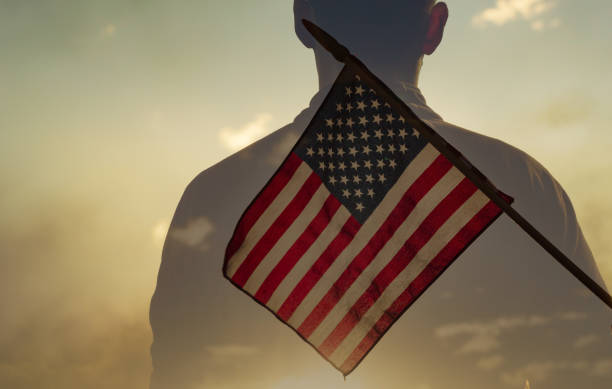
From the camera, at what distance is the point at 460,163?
3.82 meters

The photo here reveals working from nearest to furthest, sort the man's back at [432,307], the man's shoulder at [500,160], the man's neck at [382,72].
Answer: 1. the man's back at [432,307]
2. the man's shoulder at [500,160]
3. the man's neck at [382,72]

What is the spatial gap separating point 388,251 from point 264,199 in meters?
0.98

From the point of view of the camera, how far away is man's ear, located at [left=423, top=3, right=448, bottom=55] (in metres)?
8.59

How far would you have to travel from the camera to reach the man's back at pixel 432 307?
717 cm

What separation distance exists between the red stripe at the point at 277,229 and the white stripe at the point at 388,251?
65 centimetres

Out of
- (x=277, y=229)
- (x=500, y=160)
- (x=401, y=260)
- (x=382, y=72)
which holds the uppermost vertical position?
(x=382, y=72)

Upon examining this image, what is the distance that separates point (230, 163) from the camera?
902 centimetres

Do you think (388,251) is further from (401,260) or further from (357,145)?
(357,145)

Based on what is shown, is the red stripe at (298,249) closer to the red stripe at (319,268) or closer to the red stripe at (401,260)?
the red stripe at (319,268)

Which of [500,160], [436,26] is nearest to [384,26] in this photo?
[436,26]

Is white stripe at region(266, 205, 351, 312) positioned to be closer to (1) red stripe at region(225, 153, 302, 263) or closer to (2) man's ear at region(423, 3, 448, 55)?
(1) red stripe at region(225, 153, 302, 263)

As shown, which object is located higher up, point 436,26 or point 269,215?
point 436,26

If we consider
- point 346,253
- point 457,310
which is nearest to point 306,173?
point 346,253

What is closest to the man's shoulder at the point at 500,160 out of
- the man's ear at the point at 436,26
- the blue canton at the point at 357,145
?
the man's ear at the point at 436,26
